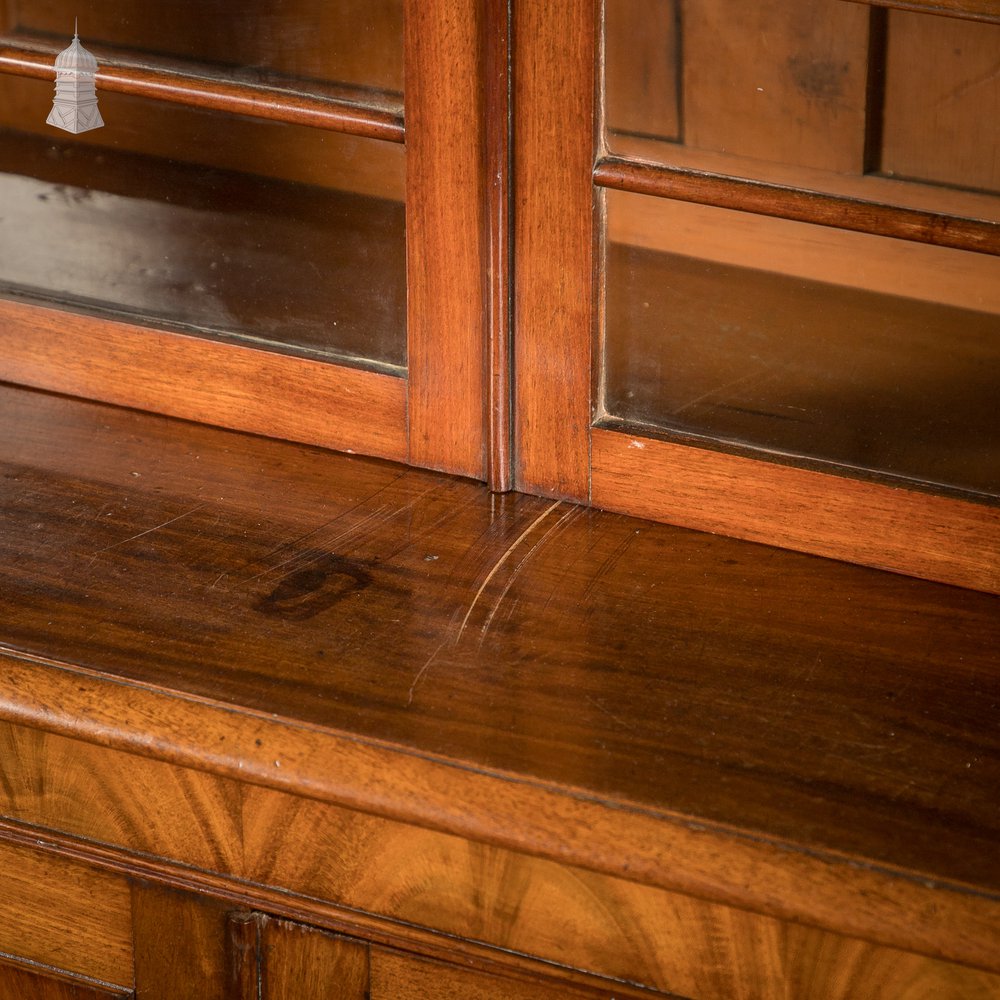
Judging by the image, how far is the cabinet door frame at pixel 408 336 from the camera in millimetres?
1143

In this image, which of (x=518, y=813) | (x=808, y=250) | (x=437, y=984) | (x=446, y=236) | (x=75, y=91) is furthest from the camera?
(x=75, y=91)

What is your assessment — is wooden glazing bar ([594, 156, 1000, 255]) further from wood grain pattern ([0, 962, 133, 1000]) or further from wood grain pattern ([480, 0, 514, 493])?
wood grain pattern ([0, 962, 133, 1000])

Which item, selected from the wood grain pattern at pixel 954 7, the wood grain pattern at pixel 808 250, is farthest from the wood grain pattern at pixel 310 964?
the wood grain pattern at pixel 954 7

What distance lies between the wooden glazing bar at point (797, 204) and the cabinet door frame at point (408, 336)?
13 centimetres

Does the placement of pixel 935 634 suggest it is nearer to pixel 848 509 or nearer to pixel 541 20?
pixel 848 509

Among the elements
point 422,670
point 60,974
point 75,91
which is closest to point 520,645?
point 422,670

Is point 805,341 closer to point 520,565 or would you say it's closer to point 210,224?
point 520,565

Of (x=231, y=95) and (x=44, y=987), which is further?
(x=231, y=95)

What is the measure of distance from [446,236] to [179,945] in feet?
1.94

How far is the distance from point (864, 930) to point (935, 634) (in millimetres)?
301

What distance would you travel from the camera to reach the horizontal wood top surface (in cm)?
87

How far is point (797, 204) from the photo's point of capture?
1055mm

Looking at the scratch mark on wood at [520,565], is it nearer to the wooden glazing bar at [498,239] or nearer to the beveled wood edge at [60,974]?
the wooden glazing bar at [498,239]

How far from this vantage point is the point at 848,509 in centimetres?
111
